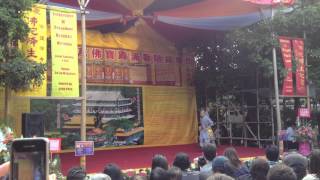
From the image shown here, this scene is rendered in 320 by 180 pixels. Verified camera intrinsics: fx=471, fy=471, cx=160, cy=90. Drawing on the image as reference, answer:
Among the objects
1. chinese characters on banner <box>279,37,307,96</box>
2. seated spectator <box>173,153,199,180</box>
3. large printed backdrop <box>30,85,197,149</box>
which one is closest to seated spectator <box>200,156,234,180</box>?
seated spectator <box>173,153,199,180</box>

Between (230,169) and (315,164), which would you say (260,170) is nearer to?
(315,164)

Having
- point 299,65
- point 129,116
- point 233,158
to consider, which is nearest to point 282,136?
point 299,65

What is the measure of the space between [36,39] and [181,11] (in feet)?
13.3

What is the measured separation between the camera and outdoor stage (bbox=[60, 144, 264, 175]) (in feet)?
30.8

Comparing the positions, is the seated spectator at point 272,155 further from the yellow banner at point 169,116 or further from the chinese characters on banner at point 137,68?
the yellow banner at point 169,116

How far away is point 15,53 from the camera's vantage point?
271 inches

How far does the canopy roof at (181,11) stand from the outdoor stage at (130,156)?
10.2 ft

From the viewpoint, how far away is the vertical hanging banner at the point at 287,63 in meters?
10.1

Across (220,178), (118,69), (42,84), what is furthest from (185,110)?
(220,178)

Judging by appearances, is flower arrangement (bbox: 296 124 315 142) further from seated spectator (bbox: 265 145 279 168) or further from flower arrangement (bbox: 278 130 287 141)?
seated spectator (bbox: 265 145 279 168)

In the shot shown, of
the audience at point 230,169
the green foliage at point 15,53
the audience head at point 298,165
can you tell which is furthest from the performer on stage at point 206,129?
the audience head at point 298,165

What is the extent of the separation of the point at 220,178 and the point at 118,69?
10.0m

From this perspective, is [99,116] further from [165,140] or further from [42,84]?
[42,84]

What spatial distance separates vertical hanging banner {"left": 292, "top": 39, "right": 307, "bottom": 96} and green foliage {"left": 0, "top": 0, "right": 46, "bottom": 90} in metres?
5.85
